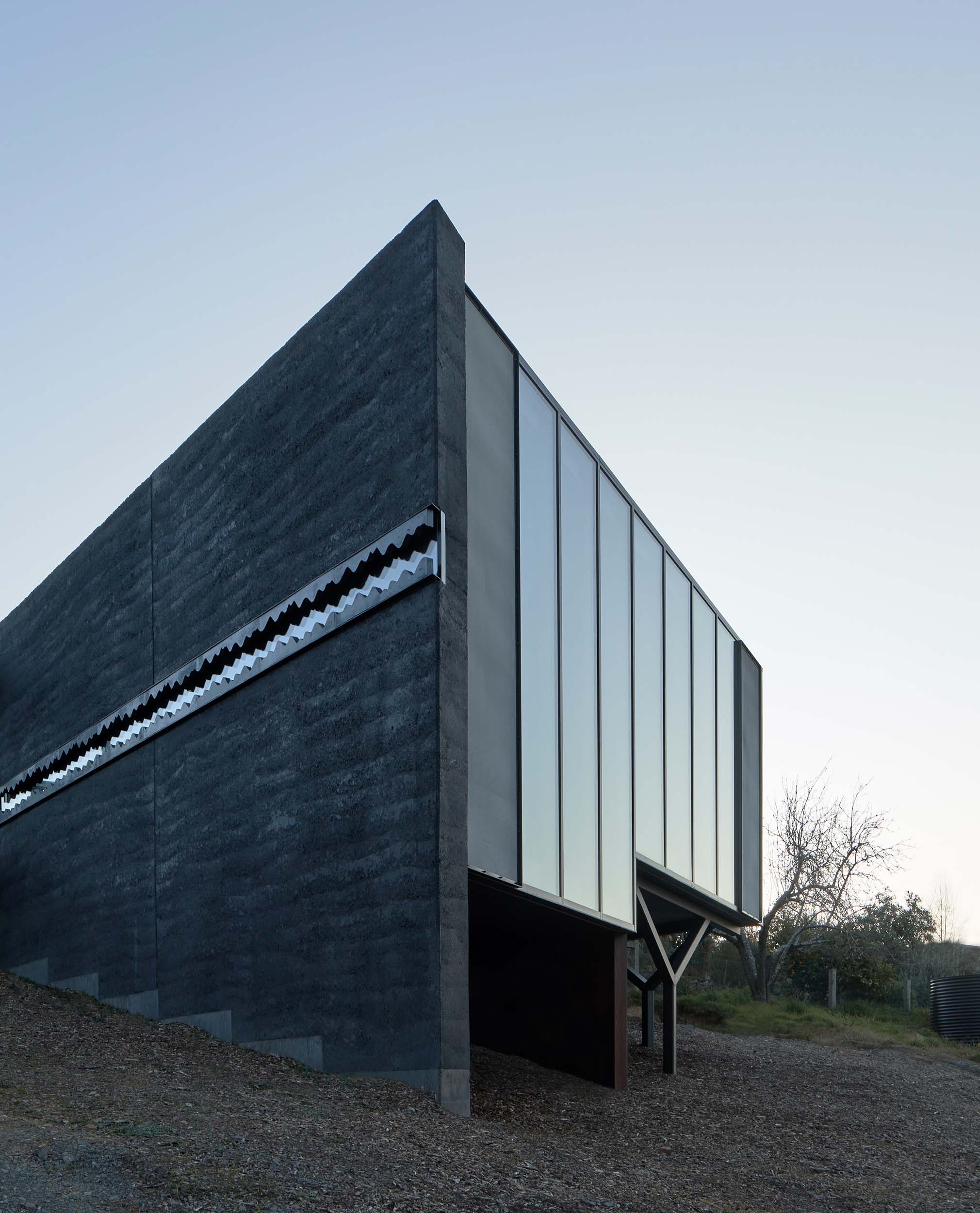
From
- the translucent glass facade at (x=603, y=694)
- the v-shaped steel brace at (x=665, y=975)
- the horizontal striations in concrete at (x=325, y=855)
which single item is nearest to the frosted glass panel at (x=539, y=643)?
the translucent glass facade at (x=603, y=694)

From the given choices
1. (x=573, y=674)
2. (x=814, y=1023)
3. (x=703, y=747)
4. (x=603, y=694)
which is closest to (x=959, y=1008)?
(x=814, y=1023)

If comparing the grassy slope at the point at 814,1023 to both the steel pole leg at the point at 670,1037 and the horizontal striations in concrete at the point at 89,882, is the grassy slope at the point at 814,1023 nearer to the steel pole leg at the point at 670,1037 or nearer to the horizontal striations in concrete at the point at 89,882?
the steel pole leg at the point at 670,1037

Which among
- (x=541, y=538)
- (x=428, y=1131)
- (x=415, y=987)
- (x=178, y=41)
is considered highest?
(x=178, y=41)

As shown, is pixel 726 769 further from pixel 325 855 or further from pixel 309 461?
pixel 309 461

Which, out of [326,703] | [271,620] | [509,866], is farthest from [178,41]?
[509,866]

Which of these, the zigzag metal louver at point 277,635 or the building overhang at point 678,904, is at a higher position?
the zigzag metal louver at point 277,635

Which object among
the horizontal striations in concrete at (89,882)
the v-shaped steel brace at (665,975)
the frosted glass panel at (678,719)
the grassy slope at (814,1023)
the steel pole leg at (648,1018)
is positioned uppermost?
the frosted glass panel at (678,719)

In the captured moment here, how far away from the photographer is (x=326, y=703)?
12664 mm

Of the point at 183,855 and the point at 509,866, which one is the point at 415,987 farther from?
the point at 183,855

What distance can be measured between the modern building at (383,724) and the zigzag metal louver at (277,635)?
0.14ft

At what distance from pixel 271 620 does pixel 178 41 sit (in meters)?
7.92

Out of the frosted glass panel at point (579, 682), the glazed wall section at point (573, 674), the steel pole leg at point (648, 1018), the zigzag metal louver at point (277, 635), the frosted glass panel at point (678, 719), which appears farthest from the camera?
the steel pole leg at point (648, 1018)

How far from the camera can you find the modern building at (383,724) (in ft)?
37.8

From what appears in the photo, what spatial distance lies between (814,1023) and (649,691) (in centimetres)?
1479
